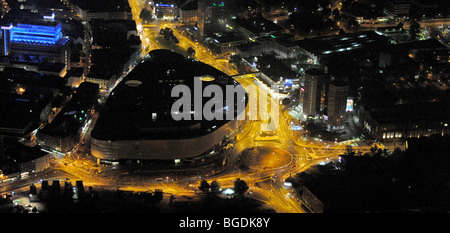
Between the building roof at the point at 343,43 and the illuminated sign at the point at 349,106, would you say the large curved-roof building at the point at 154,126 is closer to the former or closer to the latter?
the illuminated sign at the point at 349,106

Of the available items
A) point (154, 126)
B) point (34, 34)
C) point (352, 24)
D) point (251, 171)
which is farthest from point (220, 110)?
point (352, 24)

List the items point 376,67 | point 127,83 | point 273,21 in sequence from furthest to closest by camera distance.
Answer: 1. point 273,21
2. point 376,67
3. point 127,83

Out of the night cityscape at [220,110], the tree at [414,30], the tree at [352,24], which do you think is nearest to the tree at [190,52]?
the night cityscape at [220,110]

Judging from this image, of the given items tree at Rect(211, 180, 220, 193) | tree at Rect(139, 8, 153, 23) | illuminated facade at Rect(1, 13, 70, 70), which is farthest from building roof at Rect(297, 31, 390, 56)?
tree at Rect(211, 180, 220, 193)

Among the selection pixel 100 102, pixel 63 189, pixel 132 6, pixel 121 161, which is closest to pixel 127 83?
pixel 100 102

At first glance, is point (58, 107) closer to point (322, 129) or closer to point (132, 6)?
point (322, 129)

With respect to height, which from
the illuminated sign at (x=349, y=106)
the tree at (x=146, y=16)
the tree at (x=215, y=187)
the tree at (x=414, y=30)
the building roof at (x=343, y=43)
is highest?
the tree at (x=146, y=16)

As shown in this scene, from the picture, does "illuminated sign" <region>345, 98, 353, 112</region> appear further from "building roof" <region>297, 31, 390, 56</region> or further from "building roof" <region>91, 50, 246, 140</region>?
"building roof" <region>297, 31, 390, 56</region>

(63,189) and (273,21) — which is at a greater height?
(273,21)
